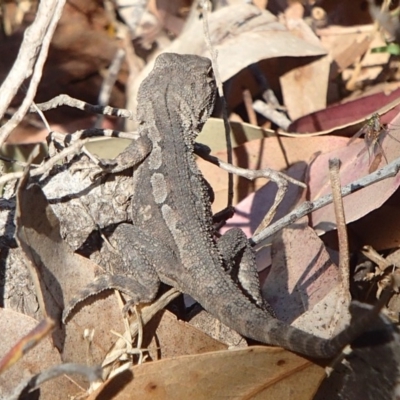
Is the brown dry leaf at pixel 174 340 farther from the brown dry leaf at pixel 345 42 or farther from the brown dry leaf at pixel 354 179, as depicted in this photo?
the brown dry leaf at pixel 345 42

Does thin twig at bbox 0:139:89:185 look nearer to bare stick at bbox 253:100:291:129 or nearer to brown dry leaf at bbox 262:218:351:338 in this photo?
brown dry leaf at bbox 262:218:351:338

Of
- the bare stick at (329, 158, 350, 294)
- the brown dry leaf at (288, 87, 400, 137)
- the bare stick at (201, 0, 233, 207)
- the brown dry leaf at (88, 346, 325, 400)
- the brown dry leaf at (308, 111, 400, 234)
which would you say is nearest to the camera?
the brown dry leaf at (88, 346, 325, 400)

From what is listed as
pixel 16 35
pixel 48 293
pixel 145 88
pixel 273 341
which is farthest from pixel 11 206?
pixel 16 35

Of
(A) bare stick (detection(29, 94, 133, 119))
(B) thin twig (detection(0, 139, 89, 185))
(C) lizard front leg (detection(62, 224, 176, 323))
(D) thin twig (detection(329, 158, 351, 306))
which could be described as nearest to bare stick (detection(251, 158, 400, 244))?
(D) thin twig (detection(329, 158, 351, 306))

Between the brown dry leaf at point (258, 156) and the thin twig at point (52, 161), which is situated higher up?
the thin twig at point (52, 161)

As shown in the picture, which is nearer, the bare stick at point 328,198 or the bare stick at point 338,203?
the bare stick at point 338,203

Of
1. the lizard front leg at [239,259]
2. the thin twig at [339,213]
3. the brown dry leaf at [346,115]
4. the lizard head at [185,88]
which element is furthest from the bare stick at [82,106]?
the thin twig at [339,213]

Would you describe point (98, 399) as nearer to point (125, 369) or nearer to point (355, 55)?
point (125, 369)

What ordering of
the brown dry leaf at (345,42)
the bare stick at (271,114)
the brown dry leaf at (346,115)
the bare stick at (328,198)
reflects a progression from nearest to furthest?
1. the bare stick at (328,198)
2. the brown dry leaf at (346,115)
3. the bare stick at (271,114)
4. the brown dry leaf at (345,42)
